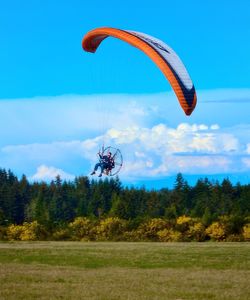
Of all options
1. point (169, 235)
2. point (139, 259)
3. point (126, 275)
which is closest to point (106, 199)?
point (169, 235)

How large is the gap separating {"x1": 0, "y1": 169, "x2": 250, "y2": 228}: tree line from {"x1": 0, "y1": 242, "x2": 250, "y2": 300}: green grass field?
62377 mm

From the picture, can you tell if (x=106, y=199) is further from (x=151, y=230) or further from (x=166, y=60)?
(x=166, y=60)

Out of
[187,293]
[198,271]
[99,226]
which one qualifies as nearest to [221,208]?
[99,226]

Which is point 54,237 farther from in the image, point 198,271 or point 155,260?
point 198,271

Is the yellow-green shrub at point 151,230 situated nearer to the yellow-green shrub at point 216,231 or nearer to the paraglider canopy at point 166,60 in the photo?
the yellow-green shrub at point 216,231

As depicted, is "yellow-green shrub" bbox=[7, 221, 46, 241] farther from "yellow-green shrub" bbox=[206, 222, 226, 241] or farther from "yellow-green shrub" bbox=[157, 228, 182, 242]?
"yellow-green shrub" bbox=[206, 222, 226, 241]

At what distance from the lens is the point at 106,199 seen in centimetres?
13900

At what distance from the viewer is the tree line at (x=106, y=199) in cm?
11394

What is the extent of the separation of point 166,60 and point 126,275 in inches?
371

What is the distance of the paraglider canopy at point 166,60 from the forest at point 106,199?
68007 mm

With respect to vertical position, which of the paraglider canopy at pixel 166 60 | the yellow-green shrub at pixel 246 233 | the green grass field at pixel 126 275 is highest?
the paraglider canopy at pixel 166 60

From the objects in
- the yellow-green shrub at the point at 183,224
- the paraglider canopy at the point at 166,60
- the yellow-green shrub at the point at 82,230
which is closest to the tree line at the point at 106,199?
the yellow-green shrub at the point at 82,230

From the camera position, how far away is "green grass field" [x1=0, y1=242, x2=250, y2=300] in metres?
23.6

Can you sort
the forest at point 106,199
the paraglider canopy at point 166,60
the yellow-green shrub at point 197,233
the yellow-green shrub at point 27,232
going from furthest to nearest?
1. the forest at point 106,199
2. the yellow-green shrub at point 27,232
3. the yellow-green shrub at point 197,233
4. the paraglider canopy at point 166,60
